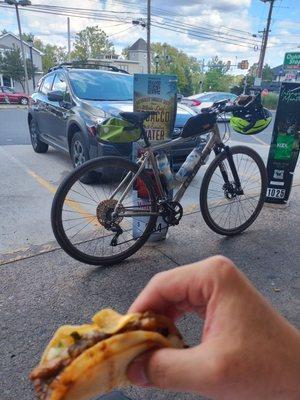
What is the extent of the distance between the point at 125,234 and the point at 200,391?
103 inches

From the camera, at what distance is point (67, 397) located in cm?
73

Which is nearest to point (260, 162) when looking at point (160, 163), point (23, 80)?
point (160, 163)

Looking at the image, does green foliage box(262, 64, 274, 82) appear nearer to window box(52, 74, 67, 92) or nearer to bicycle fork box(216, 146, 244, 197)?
window box(52, 74, 67, 92)

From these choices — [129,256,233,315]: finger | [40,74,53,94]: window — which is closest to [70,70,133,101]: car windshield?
[40,74,53,94]: window

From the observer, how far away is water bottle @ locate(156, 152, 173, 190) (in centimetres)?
296

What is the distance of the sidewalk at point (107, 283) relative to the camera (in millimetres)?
2025

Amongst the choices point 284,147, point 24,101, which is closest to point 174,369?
point 284,147

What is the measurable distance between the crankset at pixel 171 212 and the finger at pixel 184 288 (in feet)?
6.80

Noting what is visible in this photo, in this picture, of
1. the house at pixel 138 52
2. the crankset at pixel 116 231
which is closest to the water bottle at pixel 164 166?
the crankset at pixel 116 231

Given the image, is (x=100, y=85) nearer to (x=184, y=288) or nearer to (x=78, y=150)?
(x=78, y=150)

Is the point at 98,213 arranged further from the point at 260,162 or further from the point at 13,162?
the point at 13,162

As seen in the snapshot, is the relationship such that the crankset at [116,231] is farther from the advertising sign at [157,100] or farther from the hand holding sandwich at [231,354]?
the hand holding sandwich at [231,354]

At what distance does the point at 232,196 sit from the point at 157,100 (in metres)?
1.28

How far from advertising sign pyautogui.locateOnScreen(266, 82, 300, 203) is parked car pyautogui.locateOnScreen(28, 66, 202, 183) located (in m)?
1.16
